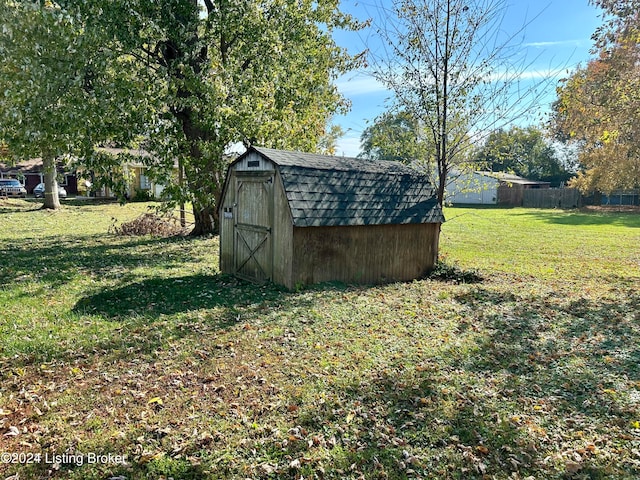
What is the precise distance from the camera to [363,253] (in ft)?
28.7

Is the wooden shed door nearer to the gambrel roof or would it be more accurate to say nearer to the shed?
the shed

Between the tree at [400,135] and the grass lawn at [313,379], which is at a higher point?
the tree at [400,135]

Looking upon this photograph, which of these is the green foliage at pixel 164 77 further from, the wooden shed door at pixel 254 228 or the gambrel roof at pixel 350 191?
the gambrel roof at pixel 350 191

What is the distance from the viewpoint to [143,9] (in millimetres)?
10930

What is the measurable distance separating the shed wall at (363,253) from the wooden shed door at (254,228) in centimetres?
77

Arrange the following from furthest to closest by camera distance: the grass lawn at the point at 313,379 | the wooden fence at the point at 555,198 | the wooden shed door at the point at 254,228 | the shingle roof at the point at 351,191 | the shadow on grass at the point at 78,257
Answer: the wooden fence at the point at 555,198 → the shadow on grass at the point at 78,257 → the wooden shed door at the point at 254,228 → the shingle roof at the point at 351,191 → the grass lawn at the point at 313,379

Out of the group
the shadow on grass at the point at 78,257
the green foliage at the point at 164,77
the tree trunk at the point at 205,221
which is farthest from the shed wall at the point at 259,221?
the tree trunk at the point at 205,221

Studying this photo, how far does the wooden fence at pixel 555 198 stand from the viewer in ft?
116

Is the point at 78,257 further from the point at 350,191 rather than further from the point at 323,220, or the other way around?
the point at 350,191

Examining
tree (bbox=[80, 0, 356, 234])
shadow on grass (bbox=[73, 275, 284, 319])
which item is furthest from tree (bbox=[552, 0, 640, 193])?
shadow on grass (bbox=[73, 275, 284, 319])

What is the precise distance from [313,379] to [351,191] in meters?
5.00

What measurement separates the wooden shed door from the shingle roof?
0.63m

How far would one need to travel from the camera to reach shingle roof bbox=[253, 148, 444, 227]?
782 cm

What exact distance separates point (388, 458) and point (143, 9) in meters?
12.1
